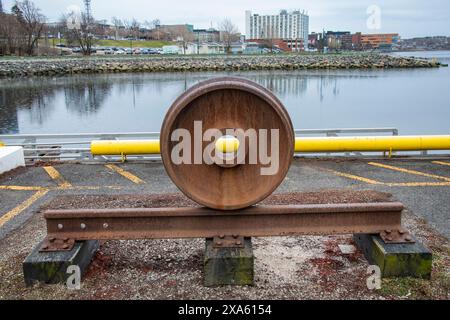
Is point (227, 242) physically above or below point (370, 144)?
below

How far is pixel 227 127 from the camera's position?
4.41 metres

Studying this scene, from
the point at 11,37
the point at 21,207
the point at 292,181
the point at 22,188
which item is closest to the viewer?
the point at 21,207

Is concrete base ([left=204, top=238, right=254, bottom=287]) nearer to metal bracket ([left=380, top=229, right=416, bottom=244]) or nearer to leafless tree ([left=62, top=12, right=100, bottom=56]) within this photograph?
metal bracket ([left=380, top=229, right=416, bottom=244])

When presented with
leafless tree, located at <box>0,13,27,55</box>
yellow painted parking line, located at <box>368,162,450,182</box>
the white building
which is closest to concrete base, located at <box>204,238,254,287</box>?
yellow painted parking line, located at <box>368,162,450,182</box>

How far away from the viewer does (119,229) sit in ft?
14.8

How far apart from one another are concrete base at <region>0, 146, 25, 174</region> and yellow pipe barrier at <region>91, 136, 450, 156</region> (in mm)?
1533

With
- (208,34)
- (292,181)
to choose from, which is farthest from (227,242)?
(208,34)

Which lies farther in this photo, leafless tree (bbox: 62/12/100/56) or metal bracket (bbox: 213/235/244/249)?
leafless tree (bbox: 62/12/100/56)

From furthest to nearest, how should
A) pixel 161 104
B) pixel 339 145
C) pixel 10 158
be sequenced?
pixel 161 104, pixel 339 145, pixel 10 158

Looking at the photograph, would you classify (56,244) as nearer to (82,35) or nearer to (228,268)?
(228,268)

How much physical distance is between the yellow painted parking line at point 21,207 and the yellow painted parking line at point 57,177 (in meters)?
0.46

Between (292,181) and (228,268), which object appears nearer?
(228,268)

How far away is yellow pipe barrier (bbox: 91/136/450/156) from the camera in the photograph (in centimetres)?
938

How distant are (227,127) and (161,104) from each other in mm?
26140
